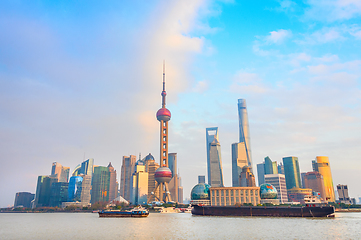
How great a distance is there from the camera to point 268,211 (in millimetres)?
138000

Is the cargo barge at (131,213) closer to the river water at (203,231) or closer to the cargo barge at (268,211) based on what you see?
the cargo barge at (268,211)

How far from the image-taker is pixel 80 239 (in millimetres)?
62969

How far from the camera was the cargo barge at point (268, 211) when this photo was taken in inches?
4796

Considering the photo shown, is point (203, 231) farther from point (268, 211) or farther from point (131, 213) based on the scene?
point (131, 213)

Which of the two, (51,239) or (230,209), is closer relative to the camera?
(51,239)

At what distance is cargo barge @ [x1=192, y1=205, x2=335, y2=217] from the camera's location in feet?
400

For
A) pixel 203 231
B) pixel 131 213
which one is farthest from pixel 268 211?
pixel 131 213

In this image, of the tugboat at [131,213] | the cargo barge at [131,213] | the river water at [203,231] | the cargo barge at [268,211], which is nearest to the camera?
the river water at [203,231]

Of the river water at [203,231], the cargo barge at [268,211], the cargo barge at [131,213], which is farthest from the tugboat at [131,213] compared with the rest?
the river water at [203,231]

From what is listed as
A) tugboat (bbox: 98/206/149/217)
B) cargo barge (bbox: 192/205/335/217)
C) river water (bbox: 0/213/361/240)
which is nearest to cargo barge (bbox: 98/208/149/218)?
tugboat (bbox: 98/206/149/217)

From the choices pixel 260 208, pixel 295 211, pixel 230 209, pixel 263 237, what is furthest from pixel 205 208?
pixel 263 237

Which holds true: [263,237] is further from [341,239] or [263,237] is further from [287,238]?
[341,239]

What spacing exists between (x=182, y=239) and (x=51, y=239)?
3099 centimetres

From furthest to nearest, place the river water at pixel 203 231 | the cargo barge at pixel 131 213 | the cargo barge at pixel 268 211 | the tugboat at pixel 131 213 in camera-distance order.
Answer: the tugboat at pixel 131 213, the cargo barge at pixel 131 213, the cargo barge at pixel 268 211, the river water at pixel 203 231
